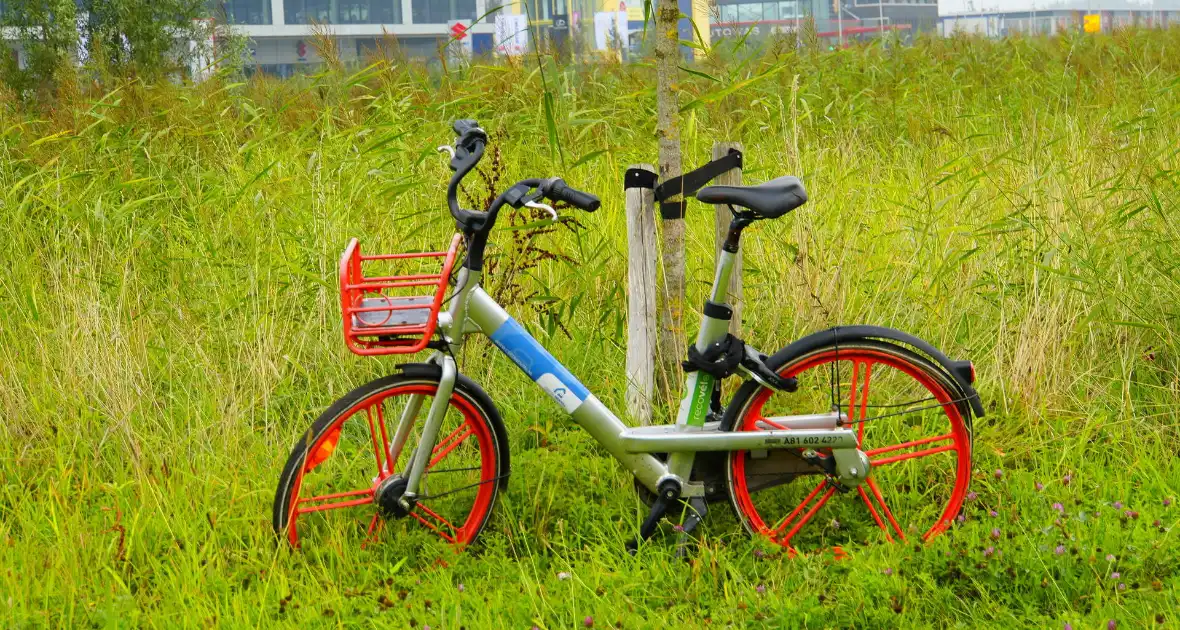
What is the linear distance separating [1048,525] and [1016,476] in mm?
355

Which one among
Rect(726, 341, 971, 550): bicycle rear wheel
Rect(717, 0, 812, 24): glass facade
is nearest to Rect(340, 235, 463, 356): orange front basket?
Rect(726, 341, 971, 550): bicycle rear wheel

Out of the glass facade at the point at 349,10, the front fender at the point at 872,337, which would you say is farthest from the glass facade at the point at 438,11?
the front fender at the point at 872,337

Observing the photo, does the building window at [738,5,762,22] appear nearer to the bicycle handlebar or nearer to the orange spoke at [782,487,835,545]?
the bicycle handlebar

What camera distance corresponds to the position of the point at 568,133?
705 centimetres

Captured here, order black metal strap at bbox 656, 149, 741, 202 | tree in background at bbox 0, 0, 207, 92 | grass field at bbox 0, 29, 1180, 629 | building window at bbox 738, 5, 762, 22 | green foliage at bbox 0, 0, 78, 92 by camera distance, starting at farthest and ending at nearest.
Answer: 1. tree in background at bbox 0, 0, 207, 92
2. green foliage at bbox 0, 0, 78, 92
3. building window at bbox 738, 5, 762, 22
4. black metal strap at bbox 656, 149, 741, 202
5. grass field at bbox 0, 29, 1180, 629

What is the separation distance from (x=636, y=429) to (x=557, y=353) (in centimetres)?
98

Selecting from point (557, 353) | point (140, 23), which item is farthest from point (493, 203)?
point (140, 23)

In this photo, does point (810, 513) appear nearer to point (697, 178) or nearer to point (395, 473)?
point (697, 178)

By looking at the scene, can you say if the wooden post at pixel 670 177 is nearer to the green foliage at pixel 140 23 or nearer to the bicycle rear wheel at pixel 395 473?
the bicycle rear wheel at pixel 395 473

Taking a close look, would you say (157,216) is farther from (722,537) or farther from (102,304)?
(722,537)

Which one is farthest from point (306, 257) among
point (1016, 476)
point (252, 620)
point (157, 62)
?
point (157, 62)

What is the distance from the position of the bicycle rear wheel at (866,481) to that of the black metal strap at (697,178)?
0.68 meters

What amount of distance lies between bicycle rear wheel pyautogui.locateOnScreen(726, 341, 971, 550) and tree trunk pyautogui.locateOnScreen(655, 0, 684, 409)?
0.51 m

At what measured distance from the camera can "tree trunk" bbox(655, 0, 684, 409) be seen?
12.7ft
